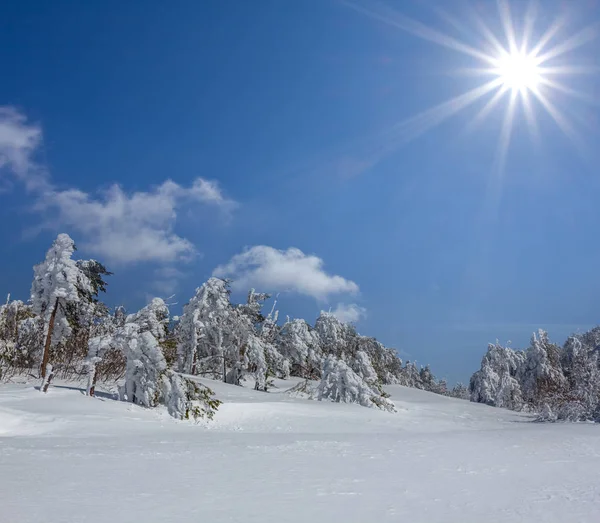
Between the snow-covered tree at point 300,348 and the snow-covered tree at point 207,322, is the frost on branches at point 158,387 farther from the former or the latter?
the snow-covered tree at point 300,348

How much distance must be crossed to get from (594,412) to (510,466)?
631 inches

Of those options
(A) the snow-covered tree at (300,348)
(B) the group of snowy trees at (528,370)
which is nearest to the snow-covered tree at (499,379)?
(B) the group of snowy trees at (528,370)

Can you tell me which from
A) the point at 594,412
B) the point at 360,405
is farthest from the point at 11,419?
the point at 594,412

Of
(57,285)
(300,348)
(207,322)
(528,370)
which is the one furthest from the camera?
(528,370)

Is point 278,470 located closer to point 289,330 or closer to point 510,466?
point 510,466

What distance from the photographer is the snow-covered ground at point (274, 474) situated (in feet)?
16.1

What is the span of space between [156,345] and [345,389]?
32.6 ft

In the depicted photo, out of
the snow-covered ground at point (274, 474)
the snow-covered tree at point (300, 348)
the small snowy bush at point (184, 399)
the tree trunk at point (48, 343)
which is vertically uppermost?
the snow-covered tree at point (300, 348)

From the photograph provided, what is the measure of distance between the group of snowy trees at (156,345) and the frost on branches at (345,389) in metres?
0.05

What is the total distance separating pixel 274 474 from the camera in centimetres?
662

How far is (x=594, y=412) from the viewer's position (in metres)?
20.2

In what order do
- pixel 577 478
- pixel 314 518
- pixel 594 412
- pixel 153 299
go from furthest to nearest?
1. pixel 594 412
2. pixel 153 299
3. pixel 577 478
4. pixel 314 518

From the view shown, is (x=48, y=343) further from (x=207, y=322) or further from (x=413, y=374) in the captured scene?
(x=413, y=374)

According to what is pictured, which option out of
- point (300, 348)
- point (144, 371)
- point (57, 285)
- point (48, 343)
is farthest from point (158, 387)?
point (300, 348)
